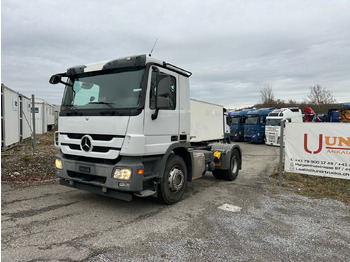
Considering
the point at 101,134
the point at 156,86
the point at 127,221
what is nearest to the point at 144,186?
the point at 127,221

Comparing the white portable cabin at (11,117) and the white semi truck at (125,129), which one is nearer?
the white semi truck at (125,129)

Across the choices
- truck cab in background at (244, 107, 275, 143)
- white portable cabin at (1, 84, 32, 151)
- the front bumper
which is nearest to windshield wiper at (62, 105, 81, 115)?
the front bumper

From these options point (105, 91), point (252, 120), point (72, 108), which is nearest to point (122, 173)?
point (105, 91)

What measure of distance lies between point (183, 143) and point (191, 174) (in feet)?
2.52

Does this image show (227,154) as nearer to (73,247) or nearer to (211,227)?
(211,227)

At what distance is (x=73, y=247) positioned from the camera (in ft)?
10.4

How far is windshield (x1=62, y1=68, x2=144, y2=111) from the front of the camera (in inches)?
163

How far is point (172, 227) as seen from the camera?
390cm

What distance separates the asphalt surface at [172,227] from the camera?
3.12m

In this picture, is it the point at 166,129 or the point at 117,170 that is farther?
the point at 166,129

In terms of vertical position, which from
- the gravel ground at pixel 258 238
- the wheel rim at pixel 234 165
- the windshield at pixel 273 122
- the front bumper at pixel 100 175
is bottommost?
the gravel ground at pixel 258 238

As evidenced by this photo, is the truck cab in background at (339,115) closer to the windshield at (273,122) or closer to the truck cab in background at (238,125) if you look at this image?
the windshield at (273,122)

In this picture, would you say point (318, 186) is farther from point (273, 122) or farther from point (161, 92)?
point (273, 122)

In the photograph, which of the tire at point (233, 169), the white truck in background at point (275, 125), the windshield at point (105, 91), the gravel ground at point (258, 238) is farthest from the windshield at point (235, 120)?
the windshield at point (105, 91)
